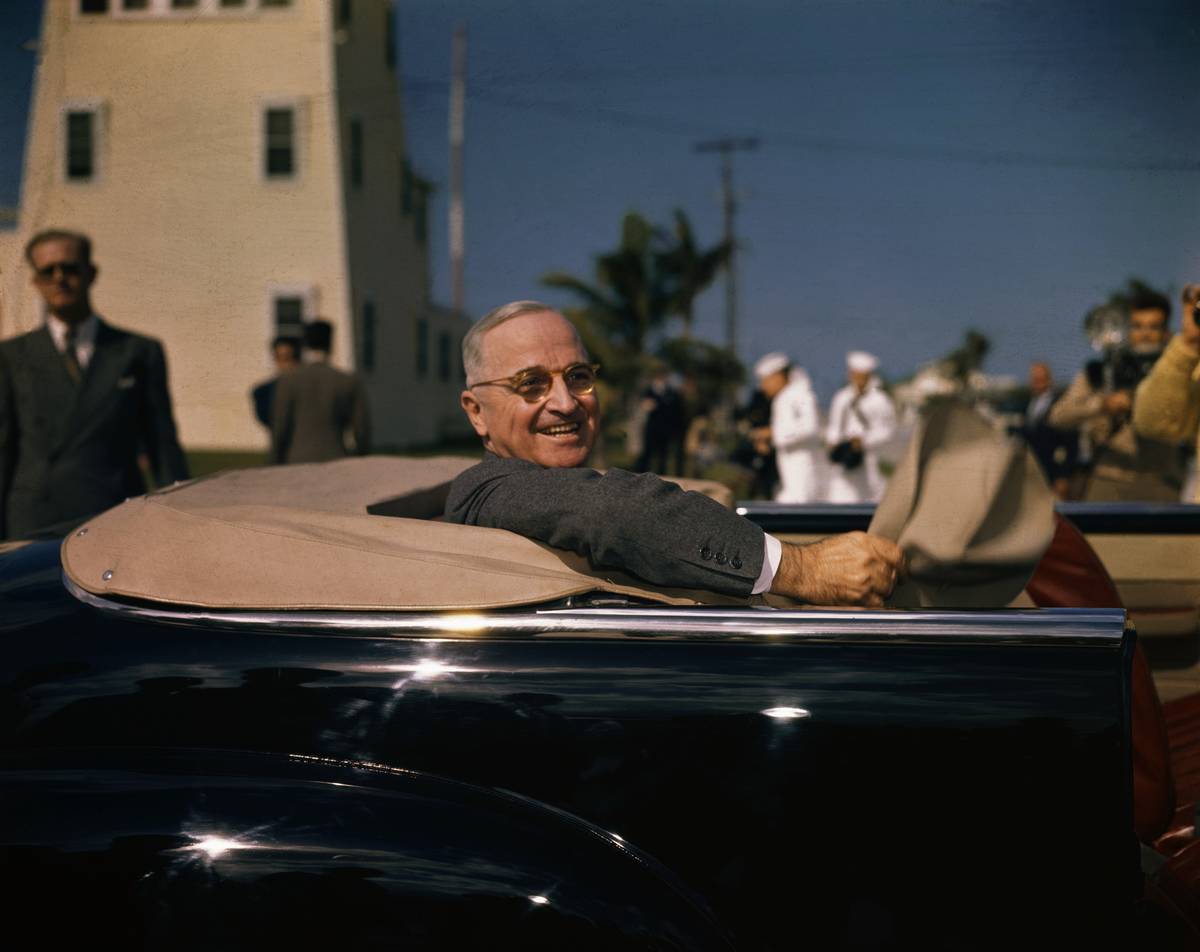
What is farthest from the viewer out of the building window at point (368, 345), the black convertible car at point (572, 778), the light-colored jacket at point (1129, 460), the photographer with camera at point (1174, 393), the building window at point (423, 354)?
the building window at point (368, 345)

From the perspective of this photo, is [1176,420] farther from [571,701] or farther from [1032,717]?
[571,701]

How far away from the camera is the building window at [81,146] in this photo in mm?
2057

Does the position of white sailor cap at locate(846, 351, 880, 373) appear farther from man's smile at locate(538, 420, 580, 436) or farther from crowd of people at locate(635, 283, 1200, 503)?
man's smile at locate(538, 420, 580, 436)

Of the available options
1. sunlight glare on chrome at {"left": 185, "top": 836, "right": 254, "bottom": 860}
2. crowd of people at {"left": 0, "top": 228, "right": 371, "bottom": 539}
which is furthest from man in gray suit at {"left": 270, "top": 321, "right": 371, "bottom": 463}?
sunlight glare on chrome at {"left": 185, "top": 836, "right": 254, "bottom": 860}

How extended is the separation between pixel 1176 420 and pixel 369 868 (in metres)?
2.83

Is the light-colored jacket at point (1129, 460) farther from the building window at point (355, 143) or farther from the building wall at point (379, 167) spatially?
the building window at point (355, 143)

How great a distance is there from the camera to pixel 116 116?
2125mm

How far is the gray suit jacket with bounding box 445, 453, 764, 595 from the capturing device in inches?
64.4

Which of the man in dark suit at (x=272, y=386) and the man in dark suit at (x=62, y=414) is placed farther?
the man in dark suit at (x=272, y=386)

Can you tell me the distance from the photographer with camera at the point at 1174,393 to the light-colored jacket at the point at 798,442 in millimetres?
4863

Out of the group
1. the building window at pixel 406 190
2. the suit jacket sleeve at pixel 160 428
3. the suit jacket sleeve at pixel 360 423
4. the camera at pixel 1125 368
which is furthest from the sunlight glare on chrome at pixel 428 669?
the suit jacket sleeve at pixel 360 423

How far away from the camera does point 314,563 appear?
5.14 ft

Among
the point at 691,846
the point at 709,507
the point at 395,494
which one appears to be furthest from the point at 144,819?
the point at 395,494

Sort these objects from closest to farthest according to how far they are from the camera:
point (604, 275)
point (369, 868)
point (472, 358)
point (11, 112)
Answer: point (369, 868) < point (11, 112) < point (472, 358) < point (604, 275)
